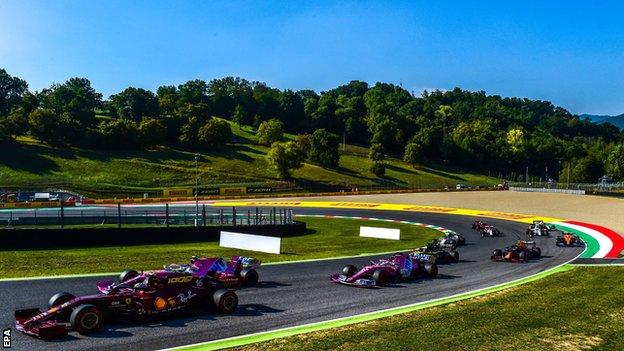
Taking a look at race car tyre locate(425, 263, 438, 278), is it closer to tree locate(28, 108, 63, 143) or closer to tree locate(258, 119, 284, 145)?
tree locate(28, 108, 63, 143)

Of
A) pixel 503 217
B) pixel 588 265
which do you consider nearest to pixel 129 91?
pixel 503 217

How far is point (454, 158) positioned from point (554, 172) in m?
44.3

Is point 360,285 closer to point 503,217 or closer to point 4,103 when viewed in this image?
point 503,217

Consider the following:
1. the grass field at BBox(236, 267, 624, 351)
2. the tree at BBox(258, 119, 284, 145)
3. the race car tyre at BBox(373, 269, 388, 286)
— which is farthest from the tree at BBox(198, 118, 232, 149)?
the grass field at BBox(236, 267, 624, 351)

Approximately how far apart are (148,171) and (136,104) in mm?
44331

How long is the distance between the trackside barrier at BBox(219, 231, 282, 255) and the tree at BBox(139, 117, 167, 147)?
85.8m

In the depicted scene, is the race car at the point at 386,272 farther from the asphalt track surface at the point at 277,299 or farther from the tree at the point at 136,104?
the tree at the point at 136,104

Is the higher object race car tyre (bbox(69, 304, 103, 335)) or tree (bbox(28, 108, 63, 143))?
tree (bbox(28, 108, 63, 143))

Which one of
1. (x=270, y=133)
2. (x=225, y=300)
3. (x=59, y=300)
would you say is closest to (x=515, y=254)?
(x=225, y=300)

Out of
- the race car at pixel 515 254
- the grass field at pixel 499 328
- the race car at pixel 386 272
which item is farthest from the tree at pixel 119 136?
the grass field at pixel 499 328

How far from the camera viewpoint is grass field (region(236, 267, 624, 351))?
11.9 meters

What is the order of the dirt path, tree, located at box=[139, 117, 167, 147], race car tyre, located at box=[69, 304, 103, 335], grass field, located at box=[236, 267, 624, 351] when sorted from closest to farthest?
grass field, located at box=[236, 267, 624, 351] → race car tyre, located at box=[69, 304, 103, 335] → the dirt path → tree, located at box=[139, 117, 167, 147]

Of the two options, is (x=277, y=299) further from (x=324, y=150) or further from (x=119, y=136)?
(x=324, y=150)

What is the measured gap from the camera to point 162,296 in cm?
1398
